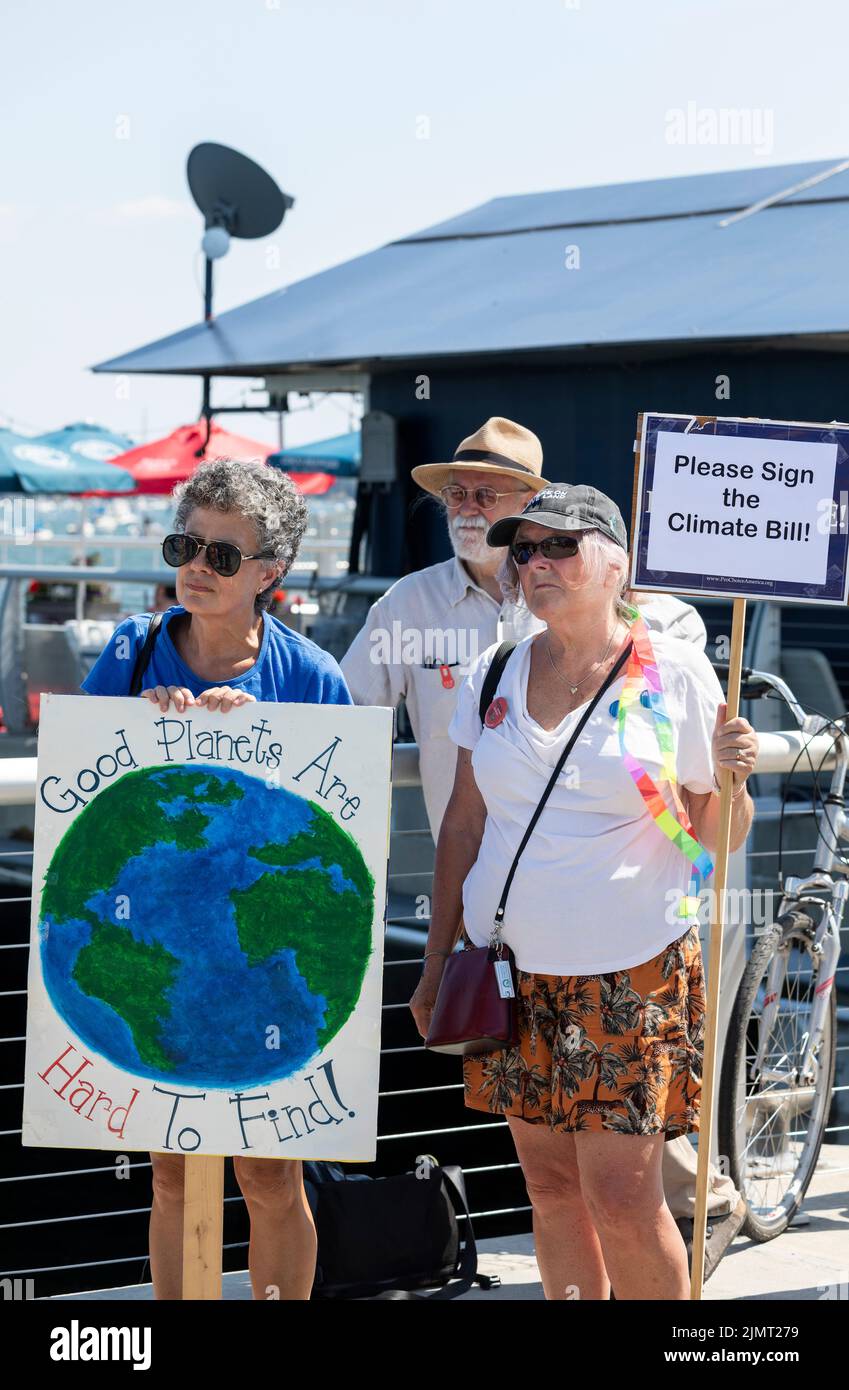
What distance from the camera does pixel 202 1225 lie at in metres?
2.81

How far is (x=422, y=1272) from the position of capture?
11.6ft

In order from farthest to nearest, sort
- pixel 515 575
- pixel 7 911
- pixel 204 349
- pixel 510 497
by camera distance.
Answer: pixel 204 349 → pixel 7 911 → pixel 510 497 → pixel 515 575

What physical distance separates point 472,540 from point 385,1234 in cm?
157

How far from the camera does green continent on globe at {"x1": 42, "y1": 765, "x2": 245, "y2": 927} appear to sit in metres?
2.83

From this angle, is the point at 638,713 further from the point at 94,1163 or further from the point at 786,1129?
the point at 94,1163

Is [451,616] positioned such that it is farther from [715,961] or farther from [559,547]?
[715,961]

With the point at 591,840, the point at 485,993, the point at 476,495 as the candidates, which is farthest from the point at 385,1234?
the point at 476,495

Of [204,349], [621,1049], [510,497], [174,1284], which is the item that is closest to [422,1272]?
[174,1284]

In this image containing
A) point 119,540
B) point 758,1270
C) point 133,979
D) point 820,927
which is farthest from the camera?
point 119,540

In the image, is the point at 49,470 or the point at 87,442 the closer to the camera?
the point at 49,470

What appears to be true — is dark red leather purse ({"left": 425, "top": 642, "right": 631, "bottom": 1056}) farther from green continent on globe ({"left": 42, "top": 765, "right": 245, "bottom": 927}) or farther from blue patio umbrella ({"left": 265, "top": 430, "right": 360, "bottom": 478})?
blue patio umbrella ({"left": 265, "top": 430, "right": 360, "bottom": 478})

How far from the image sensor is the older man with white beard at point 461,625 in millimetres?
3674

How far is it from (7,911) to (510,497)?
928 cm

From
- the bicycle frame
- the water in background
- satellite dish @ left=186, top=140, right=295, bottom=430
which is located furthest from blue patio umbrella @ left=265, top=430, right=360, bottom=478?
the bicycle frame
